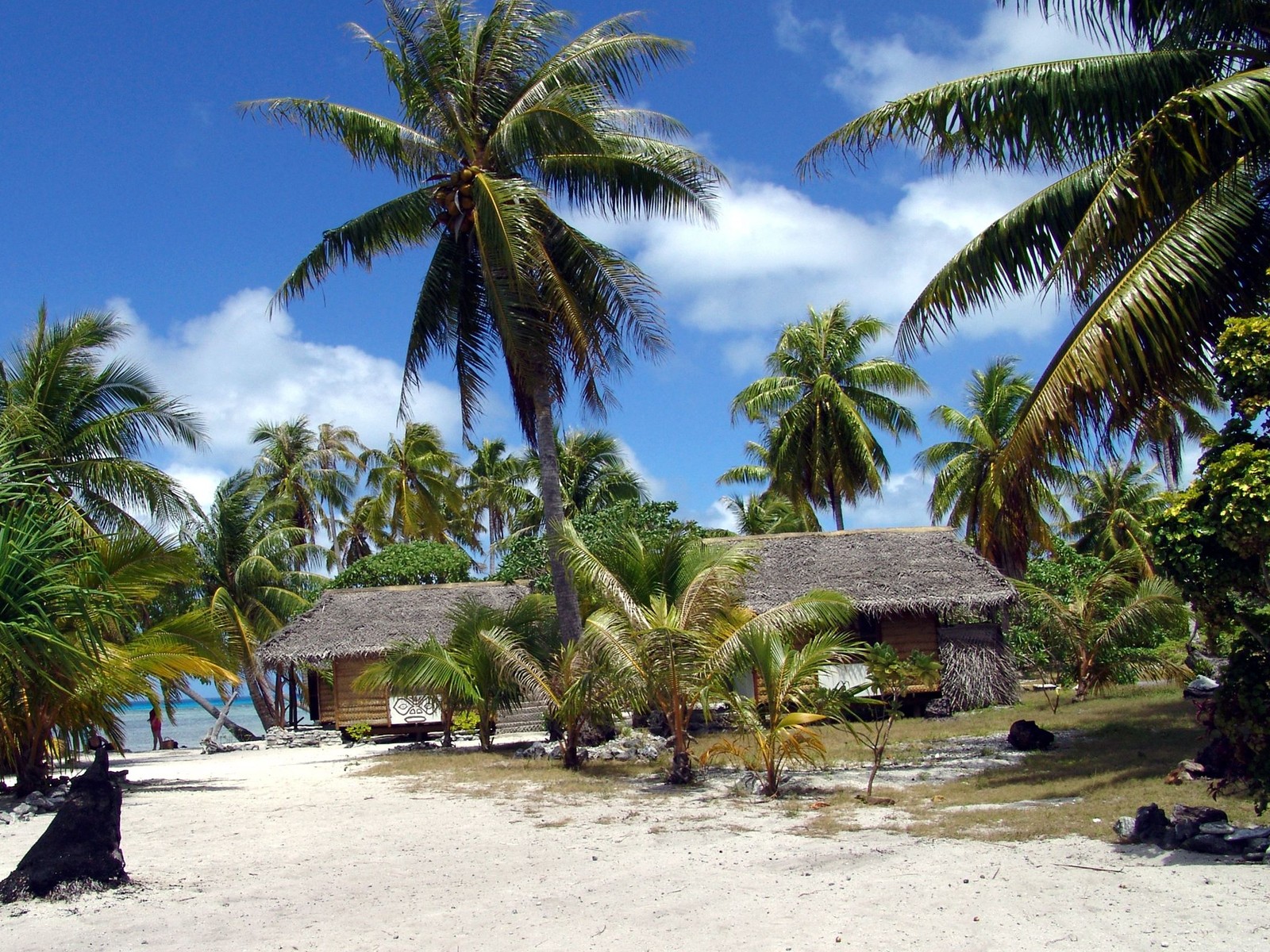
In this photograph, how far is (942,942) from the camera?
537 centimetres

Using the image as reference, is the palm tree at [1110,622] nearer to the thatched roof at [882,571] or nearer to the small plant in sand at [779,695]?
the thatched roof at [882,571]

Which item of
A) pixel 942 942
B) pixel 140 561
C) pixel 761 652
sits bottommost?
pixel 942 942

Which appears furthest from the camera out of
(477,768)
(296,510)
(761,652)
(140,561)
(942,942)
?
(296,510)

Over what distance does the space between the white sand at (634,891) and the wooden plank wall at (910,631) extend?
1043 cm

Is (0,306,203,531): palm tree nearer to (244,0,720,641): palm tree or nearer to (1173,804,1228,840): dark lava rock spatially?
(244,0,720,641): palm tree

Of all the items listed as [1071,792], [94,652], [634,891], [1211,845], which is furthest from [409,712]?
[1211,845]

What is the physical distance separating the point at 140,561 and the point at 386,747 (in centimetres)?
768

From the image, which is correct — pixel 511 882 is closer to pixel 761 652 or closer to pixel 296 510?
pixel 761 652

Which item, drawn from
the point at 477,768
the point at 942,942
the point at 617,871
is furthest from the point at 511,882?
the point at 477,768

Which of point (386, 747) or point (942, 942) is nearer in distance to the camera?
point (942, 942)

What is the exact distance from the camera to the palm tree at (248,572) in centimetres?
2512

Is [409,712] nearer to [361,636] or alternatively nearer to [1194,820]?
[361,636]

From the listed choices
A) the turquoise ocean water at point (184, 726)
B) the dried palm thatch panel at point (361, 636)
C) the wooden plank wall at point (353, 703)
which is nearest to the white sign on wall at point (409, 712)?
the dried palm thatch panel at point (361, 636)

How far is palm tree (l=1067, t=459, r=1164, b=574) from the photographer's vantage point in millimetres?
32875
